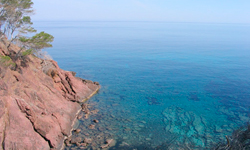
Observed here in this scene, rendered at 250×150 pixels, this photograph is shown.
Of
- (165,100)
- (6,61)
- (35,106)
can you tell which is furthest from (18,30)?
(165,100)

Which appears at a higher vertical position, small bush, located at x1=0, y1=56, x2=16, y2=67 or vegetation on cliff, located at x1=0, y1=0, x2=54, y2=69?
vegetation on cliff, located at x1=0, y1=0, x2=54, y2=69

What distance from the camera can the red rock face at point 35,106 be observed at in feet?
71.2

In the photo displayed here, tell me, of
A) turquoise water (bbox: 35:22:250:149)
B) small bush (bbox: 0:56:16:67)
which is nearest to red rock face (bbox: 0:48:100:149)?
small bush (bbox: 0:56:16:67)

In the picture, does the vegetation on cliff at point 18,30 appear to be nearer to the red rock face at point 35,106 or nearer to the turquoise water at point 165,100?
the red rock face at point 35,106

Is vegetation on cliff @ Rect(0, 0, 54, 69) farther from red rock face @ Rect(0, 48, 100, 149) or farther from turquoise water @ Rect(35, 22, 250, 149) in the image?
turquoise water @ Rect(35, 22, 250, 149)

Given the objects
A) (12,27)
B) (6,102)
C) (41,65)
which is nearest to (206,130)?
(6,102)

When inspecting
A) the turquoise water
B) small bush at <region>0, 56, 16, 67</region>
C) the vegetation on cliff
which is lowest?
the turquoise water

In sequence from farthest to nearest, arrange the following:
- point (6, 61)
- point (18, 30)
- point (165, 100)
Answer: point (165, 100), point (18, 30), point (6, 61)

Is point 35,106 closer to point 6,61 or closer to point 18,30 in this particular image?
point 6,61

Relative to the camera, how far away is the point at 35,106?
87.4 ft

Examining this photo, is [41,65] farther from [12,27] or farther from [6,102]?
[6,102]

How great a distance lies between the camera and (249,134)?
52.2 feet

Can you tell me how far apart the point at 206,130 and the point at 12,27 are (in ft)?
105

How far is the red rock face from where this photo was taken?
21.7 meters
